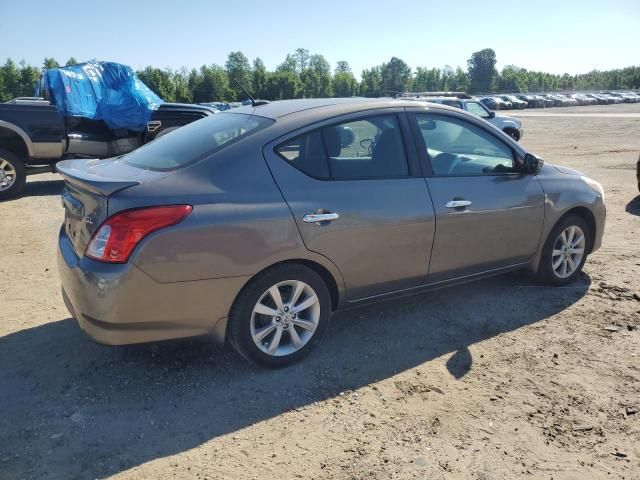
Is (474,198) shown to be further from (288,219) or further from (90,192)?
(90,192)

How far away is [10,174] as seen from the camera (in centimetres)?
899

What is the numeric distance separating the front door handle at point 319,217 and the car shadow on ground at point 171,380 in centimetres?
96

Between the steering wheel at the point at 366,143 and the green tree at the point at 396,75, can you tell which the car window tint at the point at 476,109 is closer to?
the steering wheel at the point at 366,143

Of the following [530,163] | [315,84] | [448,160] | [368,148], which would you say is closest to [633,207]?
[530,163]

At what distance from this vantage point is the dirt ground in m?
2.59

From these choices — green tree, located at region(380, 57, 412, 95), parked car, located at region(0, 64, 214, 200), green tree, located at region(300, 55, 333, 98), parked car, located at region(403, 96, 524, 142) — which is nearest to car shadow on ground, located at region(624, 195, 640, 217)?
parked car, located at region(403, 96, 524, 142)

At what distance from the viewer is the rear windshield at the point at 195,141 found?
3289 millimetres

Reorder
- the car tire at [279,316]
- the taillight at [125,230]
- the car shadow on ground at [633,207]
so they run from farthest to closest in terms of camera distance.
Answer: the car shadow on ground at [633,207]
the car tire at [279,316]
the taillight at [125,230]

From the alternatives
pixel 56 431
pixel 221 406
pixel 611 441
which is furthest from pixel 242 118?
pixel 611 441

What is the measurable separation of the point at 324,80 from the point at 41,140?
107m

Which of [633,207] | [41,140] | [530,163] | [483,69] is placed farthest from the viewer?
[483,69]

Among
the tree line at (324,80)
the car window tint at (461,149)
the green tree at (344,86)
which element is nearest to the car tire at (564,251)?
the car window tint at (461,149)

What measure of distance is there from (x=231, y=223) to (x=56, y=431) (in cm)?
144

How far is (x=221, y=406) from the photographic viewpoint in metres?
3.04
